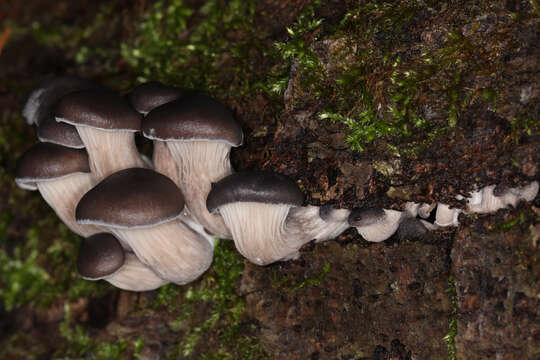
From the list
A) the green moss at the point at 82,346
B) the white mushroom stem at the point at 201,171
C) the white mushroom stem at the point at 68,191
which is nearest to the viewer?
the white mushroom stem at the point at 201,171

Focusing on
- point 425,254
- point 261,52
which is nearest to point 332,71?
point 261,52

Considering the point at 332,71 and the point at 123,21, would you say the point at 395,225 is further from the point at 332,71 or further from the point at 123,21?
the point at 123,21

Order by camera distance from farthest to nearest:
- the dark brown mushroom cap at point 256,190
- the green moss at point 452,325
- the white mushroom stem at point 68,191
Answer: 1. the white mushroom stem at point 68,191
2. the dark brown mushroom cap at point 256,190
3. the green moss at point 452,325

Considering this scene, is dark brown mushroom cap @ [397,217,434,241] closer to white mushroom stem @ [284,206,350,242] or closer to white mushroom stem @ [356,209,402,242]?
white mushroom stem @ [356,209,402,242]

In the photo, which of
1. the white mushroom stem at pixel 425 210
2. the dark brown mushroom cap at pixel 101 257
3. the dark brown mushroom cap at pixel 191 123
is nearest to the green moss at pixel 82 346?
the dark brown mushroom cap at pixel 101 257

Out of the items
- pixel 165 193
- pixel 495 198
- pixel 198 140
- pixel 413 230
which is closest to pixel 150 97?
pixel 198 140

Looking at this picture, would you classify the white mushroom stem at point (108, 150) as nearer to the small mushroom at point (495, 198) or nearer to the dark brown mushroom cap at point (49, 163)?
the dark brown mushroom cap at point (49, 163)

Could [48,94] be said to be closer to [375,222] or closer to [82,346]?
[82,346]

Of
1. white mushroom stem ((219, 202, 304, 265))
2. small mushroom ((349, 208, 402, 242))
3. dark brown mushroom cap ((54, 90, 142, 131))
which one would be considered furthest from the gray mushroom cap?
small mushroom ((349, 208, 402, 242))
